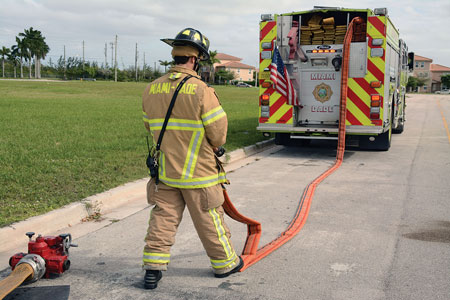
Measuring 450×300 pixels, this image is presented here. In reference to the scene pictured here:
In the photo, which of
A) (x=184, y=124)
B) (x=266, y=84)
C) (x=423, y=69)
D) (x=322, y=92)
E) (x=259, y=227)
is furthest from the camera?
(x=423, y=69)

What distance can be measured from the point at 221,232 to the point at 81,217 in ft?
7.65

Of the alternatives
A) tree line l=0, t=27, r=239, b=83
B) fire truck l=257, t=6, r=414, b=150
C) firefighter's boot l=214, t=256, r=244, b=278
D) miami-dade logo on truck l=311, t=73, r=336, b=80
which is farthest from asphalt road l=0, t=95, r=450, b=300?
tree line l=0, t=27, r=239, b=83

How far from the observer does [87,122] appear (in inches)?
563

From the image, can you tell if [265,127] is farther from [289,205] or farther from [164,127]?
[164,127]

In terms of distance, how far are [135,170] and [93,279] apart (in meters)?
3.68

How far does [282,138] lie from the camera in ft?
36.8

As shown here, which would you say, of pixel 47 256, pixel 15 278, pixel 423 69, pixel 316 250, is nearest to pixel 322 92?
pixel 316 250

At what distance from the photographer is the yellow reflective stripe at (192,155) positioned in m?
3.51

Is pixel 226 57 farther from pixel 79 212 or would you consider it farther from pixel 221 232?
pixel 221 232

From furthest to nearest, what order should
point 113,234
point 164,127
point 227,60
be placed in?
point 227,60
point 113,234
point 164,127

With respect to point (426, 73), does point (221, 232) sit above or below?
below

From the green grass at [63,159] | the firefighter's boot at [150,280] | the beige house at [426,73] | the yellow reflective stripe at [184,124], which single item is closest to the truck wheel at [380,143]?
the green grass at [63,159]

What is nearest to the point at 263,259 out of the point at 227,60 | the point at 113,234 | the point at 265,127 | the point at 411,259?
the point at 411,259

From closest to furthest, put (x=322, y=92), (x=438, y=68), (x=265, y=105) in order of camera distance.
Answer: (x=322, y=92), (x=265, y=105), (x=438, y=68)
